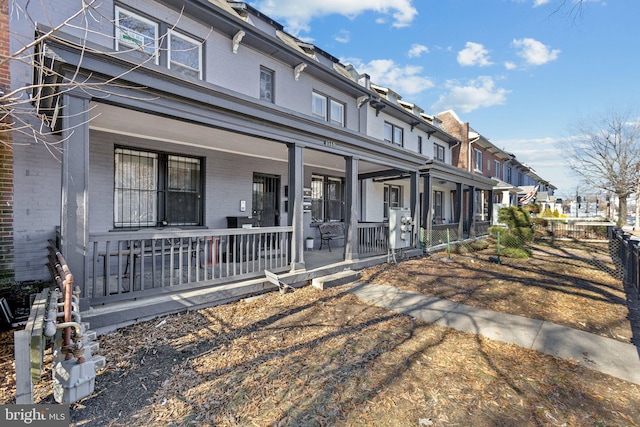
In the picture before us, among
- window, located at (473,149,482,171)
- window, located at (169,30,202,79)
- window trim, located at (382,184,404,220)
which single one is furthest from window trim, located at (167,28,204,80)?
window, located at (473,149,482,171)

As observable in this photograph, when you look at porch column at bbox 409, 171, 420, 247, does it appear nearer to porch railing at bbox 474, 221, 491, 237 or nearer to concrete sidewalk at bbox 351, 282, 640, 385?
concrete sidewalk at bbox 351, 282, 640, 385

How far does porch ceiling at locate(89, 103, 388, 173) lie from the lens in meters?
5.03

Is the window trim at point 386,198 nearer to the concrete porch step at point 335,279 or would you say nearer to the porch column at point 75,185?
the concrete porch step at point 335,279

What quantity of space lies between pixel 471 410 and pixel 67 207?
4.83 metres

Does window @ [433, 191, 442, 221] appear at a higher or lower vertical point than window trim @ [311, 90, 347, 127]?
lower

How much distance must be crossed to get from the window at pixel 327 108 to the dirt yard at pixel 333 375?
6.83 metres

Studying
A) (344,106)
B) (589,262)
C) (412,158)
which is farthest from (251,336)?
(589,262)

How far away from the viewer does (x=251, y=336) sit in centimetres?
407

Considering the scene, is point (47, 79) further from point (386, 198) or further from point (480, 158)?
point (480, 158)

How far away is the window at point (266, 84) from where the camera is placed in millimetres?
8680

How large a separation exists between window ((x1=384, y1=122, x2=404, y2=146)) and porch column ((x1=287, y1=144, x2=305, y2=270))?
790 cm

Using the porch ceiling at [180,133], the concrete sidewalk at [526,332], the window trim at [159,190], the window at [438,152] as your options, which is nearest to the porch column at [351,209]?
the porch ceiling at [180,133]

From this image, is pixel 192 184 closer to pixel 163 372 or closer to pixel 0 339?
pixel 0 339

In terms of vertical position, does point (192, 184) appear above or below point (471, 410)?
above
